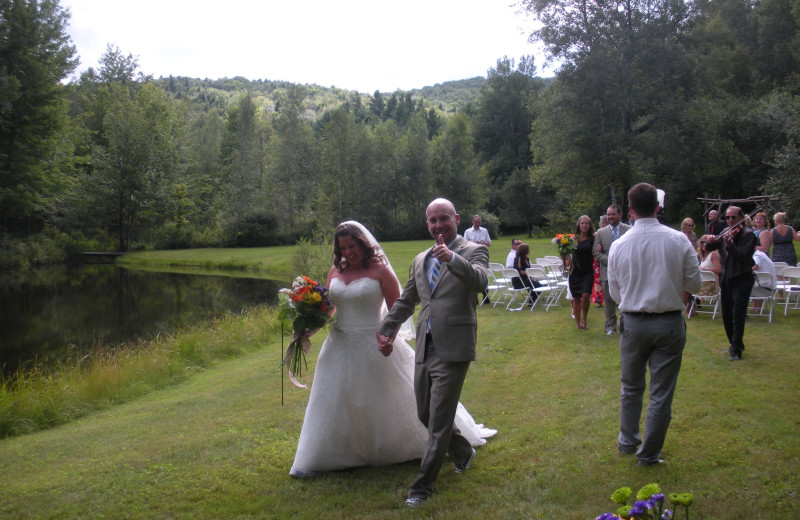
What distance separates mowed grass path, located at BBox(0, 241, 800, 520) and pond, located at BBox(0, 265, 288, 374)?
960 centimetres

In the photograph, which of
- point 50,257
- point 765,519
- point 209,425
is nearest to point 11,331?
point 209,425

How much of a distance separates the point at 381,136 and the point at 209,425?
53.4 metres

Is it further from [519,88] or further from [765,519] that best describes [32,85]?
[519,88]

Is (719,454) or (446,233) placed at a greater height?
(446,233)

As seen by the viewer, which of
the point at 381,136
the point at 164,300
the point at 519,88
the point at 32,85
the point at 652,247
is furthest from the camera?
the point at 519,88

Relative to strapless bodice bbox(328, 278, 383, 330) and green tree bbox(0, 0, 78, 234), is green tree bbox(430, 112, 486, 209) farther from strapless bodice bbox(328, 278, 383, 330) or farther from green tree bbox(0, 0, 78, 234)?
strapless bodice bbox(328, 278, 383, 330)

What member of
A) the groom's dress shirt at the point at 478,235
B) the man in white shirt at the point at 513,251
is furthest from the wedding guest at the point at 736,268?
the groom's dress shirt at the point at 478,235

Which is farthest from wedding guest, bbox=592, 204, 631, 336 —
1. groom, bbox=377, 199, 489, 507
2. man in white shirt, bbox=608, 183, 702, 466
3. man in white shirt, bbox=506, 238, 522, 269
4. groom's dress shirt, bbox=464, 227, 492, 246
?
groom, bbox=377, 199, 489, 507

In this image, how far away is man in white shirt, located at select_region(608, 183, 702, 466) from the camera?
442 cm

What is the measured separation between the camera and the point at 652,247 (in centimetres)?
454

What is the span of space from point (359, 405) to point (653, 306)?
94.4 inches

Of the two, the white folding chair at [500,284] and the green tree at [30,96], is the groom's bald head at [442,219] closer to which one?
the white folding chair at [500,284]

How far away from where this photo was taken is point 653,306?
4418mm

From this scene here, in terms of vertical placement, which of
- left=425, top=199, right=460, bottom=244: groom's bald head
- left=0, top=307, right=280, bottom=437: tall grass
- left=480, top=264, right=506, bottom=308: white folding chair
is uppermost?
left=425, top=199, right=460, bottom=244: groom's bald head
